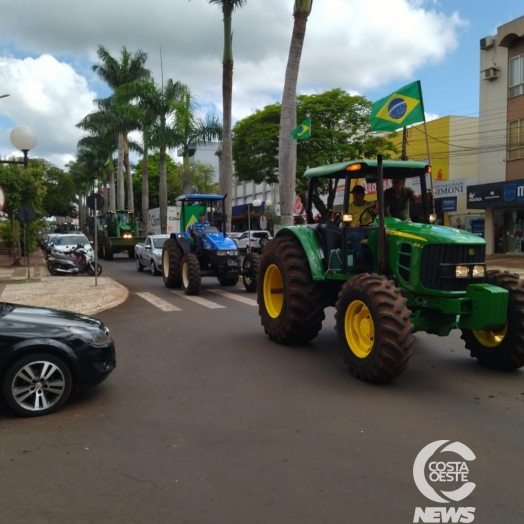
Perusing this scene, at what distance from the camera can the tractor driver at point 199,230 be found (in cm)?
1644

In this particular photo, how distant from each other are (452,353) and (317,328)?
1927 mm

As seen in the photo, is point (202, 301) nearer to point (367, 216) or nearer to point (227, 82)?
point (367, 216)

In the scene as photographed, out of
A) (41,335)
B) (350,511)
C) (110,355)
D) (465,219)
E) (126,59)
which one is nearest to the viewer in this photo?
(350,511)

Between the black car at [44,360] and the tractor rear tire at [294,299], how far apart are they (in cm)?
311

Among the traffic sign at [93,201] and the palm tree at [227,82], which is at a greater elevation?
the palm tree at [227,82]

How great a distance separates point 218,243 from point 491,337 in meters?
9.71

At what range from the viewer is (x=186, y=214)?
17.2 metres

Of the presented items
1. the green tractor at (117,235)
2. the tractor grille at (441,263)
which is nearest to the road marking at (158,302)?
the tractor grille at (441,263)

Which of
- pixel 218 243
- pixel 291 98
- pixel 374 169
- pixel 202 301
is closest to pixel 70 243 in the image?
pixel 218 243

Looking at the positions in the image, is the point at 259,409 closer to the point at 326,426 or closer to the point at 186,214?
the point at 326,426

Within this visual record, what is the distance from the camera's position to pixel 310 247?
8.36 metres

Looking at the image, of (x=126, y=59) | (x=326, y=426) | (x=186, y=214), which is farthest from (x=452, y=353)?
(x=126, y=59)

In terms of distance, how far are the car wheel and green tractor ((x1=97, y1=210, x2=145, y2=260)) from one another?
87.1 ft

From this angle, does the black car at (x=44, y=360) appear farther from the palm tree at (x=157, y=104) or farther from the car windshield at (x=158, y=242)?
the palm tree at (x=157, y=104)
